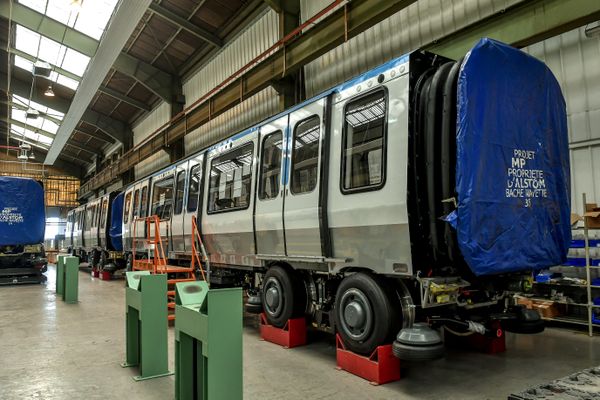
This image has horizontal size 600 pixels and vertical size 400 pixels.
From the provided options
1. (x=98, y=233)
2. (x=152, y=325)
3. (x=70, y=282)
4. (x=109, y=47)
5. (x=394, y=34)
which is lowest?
(x=70, y=282)

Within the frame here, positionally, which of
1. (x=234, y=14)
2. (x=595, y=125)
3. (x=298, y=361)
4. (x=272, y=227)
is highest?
(x=234, y=14)

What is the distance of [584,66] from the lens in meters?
5.63

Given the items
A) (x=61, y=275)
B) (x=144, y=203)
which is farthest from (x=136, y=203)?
(x=61, y=275)

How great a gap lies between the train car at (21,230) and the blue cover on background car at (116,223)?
2.06m

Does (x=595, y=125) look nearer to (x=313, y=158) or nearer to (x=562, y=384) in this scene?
(x=313, y=158)

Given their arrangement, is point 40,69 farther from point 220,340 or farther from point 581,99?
point 581,99

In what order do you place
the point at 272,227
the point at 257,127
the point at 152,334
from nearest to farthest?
the point at 152,334, the point at 272,227, the point at 257,127

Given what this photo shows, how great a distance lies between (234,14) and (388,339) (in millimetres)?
10016

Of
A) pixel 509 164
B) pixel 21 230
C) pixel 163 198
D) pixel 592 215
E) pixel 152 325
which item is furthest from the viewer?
pixel 21 230

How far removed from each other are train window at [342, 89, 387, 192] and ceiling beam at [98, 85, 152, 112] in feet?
49.6

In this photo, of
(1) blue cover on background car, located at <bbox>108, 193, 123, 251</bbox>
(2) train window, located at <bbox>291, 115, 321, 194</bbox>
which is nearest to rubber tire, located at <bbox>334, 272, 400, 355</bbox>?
(2) train window, located at <bbox>291, 115, 321, 194</bbox>

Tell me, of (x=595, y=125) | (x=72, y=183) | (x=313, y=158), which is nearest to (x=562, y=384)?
(x=313, y=158)

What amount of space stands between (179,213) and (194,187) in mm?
767

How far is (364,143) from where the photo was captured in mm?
4152
